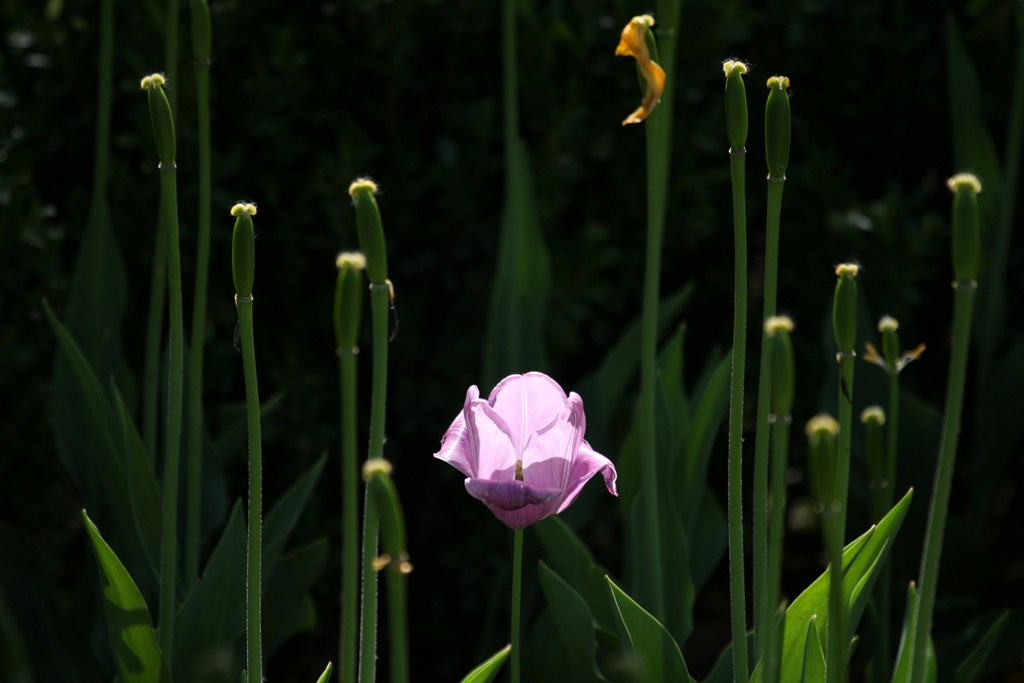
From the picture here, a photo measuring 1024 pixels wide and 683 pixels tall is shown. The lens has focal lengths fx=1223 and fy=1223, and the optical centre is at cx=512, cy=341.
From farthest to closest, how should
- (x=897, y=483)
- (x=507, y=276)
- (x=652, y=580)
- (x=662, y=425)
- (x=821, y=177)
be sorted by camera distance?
(x=821, y=177) < (x=897, y=483) < (x=507, y=276) < (x=662, y=425) < (x=652, y=580)

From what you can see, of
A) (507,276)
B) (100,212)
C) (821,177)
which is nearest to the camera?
(100,212)

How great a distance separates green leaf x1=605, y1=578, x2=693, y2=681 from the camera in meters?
1.16

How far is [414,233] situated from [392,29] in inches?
14.4

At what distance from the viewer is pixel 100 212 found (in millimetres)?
1683

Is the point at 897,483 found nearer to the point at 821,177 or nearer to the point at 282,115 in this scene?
the point at 821,177

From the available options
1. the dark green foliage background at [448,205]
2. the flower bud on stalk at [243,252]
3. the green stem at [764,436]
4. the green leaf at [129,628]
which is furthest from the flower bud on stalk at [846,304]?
the dark green foliage background at [448,205]

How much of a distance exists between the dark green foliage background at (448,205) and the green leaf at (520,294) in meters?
0.26

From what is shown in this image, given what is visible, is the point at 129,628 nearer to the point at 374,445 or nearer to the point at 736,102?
the point at 374,445

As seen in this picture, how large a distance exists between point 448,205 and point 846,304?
1283 millimetres

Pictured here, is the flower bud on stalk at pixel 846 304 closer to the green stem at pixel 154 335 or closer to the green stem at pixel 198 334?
the green stem at pixel 198 334

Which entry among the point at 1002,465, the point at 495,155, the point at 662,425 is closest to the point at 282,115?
the point at 495,155

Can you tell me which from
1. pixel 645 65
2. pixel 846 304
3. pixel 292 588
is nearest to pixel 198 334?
pixel 292 588

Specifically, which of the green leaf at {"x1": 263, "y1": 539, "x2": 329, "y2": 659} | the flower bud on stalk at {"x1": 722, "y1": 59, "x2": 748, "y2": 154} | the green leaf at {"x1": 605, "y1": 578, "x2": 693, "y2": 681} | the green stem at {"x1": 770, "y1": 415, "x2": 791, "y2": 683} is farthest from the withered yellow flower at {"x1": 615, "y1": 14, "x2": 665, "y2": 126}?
the green leaf at {"x1": 263, "y1": 539, "x2": 329, "y2": 659}

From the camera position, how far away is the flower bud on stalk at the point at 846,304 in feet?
3.15
